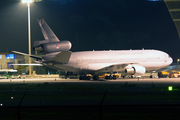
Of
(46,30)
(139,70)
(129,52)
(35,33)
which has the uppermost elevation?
(35,33)

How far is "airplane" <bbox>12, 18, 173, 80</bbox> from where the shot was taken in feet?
151

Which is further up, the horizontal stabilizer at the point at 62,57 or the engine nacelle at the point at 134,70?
the horizontal stabilizer at the point at 62,57

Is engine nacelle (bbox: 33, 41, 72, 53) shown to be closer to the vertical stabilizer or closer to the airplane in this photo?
the airplane

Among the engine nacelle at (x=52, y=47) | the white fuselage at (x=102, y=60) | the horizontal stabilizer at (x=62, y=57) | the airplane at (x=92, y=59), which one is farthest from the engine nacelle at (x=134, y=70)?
the engine nacelle at (x=52, y=47)

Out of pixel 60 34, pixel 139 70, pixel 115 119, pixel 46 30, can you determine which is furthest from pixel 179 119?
pixel 60 34

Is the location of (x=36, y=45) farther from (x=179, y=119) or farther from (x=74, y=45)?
(x=74, y=45)

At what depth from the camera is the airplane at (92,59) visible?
1807 inches

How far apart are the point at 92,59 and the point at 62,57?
5947 millimetres

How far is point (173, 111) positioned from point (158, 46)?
462ft

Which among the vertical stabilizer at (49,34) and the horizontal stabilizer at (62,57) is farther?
the vertical stabilizer at (49,34)

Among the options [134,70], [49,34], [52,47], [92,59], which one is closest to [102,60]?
[92,59]

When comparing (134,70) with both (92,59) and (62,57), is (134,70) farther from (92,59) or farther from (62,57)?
(62,57)

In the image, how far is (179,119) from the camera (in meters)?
11.8

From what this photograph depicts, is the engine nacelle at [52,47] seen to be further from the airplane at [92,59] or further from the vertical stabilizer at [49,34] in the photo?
the vertical stabilizer at [49,34]
